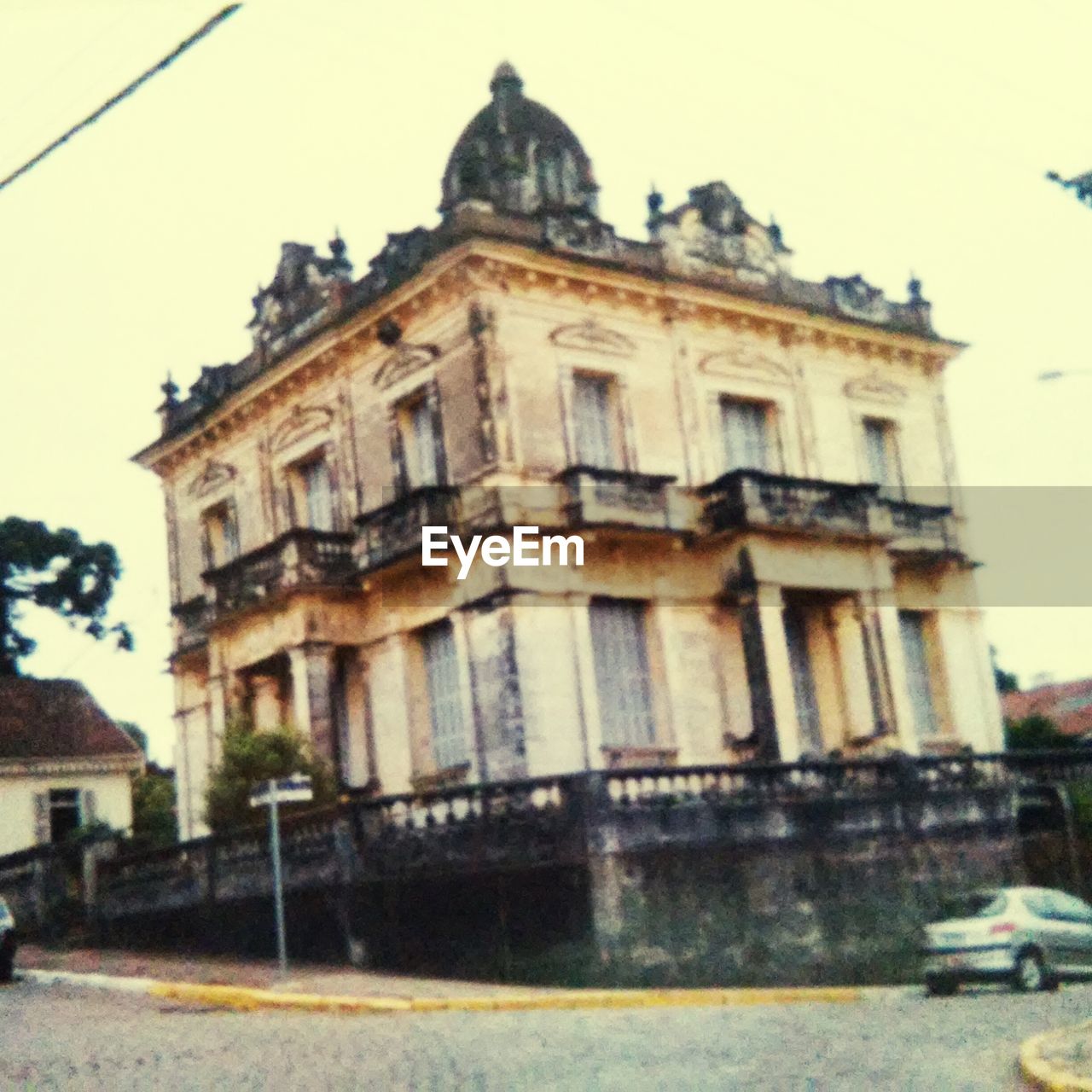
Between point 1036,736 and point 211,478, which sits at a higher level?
point 211,478

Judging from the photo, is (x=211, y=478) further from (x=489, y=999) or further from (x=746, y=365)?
(x=489, y=999)

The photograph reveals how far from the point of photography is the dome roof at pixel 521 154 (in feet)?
86.5

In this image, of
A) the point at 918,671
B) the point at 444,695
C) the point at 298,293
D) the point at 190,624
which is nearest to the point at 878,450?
the point at 918,671

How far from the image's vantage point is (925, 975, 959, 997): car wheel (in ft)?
56.5

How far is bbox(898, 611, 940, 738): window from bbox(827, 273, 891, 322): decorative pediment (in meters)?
5.69

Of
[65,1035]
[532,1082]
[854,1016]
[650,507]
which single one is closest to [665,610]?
[650,507]

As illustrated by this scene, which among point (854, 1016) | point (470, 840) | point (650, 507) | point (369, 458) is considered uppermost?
point (369, 458)

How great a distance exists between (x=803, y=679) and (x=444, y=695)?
6.35 metres

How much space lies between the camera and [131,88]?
7004 millimetres

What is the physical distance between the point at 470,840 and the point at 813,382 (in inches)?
501

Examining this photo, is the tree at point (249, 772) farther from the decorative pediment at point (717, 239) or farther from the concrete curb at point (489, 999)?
the decorative pediment at point (717, 239)

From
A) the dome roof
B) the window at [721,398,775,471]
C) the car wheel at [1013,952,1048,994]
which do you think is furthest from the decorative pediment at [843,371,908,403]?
the car wheel at [1013,952,1048,994]

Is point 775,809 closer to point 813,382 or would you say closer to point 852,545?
point 852,545

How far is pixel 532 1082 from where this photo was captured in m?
10.2
